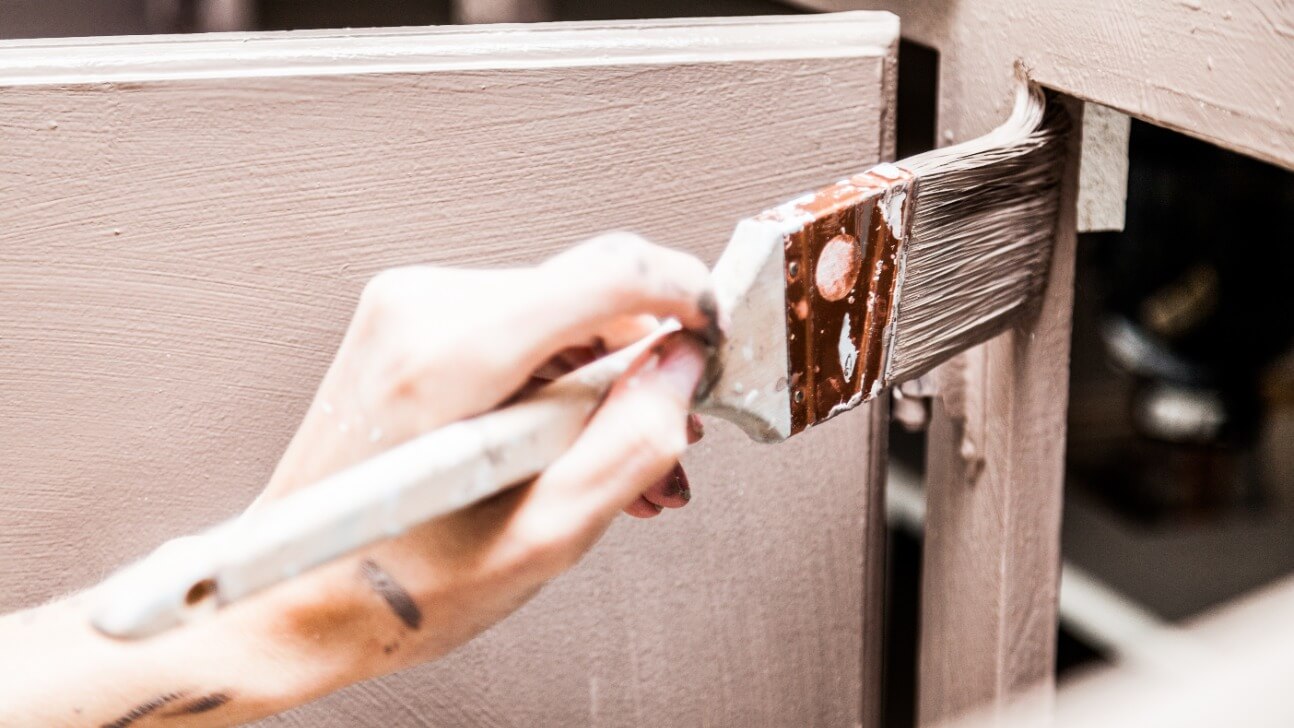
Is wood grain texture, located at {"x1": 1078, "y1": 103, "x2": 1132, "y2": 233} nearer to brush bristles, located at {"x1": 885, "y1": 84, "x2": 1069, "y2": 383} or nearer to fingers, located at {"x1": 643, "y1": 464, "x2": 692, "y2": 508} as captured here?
brush bristles, located at {"x1": 885, "y1": 84, "x2": 1069, "y2": 383}

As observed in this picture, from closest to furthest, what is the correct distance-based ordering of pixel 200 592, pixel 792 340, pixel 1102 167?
pixel 200 592
pixel 792 340
pixel 1102 167

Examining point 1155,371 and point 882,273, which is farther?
point 1155,371

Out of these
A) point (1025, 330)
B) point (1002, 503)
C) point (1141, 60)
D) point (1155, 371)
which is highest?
point (1141, 60)

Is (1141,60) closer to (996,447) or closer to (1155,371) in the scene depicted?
(996,447)

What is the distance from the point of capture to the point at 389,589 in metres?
0.40

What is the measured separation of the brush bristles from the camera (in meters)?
0.50

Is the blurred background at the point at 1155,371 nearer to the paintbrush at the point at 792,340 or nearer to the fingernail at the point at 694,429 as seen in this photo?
the paintbrush at the point at 792,340

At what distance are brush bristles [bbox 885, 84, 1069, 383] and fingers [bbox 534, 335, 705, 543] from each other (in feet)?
0.53

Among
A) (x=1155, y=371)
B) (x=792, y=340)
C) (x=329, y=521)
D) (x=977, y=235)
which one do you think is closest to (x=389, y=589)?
(x=329, y=521)

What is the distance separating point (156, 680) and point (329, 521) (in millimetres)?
153

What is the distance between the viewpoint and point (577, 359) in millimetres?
446

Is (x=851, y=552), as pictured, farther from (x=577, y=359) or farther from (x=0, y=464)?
(x=0, y=464)

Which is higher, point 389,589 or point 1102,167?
point 1102,167

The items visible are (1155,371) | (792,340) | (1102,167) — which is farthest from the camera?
(1155,371)
